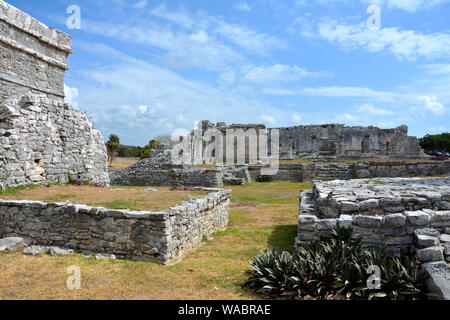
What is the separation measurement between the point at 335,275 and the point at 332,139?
34.6 metres

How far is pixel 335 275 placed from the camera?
14.7 ft

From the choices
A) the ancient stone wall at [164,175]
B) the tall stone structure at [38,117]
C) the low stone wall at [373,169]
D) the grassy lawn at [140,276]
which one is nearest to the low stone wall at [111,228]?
the grassy lawn at [140,276]

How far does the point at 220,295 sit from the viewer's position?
15.9ft

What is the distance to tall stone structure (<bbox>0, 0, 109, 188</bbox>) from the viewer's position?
10.5m

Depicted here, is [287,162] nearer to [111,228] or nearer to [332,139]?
[332,139]

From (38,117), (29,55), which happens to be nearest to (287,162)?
(38,117)

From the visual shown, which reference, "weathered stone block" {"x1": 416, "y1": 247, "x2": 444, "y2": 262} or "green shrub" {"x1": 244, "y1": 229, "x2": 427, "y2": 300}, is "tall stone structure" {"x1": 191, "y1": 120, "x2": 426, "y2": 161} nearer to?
"green shrub" {"x1": 244, "y1": 229, "x2": 427, "y2": 300}

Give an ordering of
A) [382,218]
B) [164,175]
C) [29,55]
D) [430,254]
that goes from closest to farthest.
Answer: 1. [430,254]
2. [382,218]
3. [29,55]
4. [164,175]

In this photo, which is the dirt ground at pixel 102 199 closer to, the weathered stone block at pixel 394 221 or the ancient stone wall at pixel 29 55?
the weathered stone block at pixel 394 221

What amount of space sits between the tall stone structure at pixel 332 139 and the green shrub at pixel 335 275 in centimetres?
2954

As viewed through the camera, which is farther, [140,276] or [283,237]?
[283,237]

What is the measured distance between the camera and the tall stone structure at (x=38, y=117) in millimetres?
10461

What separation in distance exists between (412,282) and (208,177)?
1925cm
